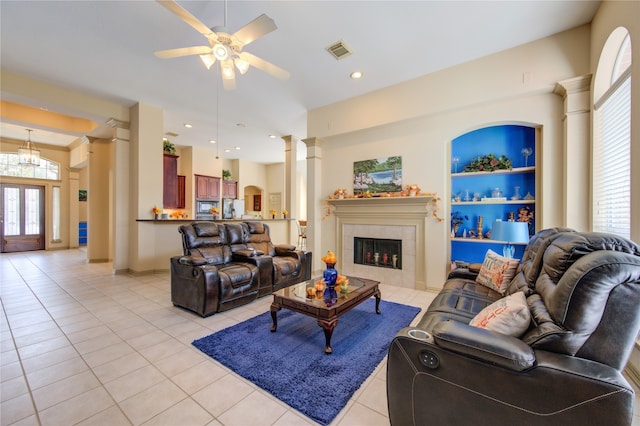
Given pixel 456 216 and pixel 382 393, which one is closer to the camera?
pixel 382 393

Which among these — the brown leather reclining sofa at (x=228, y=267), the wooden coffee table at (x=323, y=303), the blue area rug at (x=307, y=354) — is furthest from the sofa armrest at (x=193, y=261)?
the wooden coffee table at (x=323, y=303)

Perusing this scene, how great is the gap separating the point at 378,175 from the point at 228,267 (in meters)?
2.85

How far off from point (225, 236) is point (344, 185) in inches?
92.2

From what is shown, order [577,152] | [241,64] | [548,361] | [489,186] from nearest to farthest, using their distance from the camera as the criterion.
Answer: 1. [548,361]
2. [241,64]
3. [577,152]
4. [489,186]

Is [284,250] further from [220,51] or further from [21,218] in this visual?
[21,218]

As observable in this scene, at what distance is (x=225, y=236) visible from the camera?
3.97 meters

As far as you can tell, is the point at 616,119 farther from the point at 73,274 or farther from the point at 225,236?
the point at 73,274

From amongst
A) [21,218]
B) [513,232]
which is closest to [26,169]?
[21,218]

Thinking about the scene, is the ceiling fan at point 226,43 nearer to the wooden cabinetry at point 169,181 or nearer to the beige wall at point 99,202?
the wooden cabinetry at point 169,181

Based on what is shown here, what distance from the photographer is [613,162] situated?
2496 millimetres

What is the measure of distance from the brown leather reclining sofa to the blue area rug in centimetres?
48

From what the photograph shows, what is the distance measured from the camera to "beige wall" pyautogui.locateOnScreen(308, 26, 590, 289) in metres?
3.16

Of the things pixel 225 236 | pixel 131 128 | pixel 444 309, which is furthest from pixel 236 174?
pixel 444 309

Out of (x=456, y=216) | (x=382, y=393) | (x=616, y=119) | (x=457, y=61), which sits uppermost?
(x=457, y=61)
